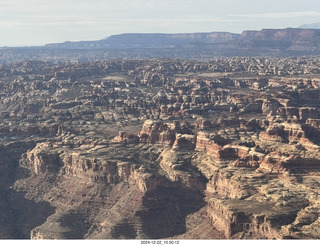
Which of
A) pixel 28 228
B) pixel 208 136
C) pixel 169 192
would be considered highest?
pixel 208 136

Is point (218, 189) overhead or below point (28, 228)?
overhead

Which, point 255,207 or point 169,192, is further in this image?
point 169,192

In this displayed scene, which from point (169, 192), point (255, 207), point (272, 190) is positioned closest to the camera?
point (255, 207)

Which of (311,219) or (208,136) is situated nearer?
(311,219)

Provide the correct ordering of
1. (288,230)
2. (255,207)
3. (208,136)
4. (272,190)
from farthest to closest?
1. (208,136)
2. (272,190)
3. (255,207)
4. (288,230)

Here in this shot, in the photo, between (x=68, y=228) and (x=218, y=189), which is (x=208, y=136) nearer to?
(x=218, y=189)

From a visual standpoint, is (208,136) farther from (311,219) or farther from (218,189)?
(311,219)

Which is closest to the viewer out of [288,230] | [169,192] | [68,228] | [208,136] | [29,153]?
[288,230]

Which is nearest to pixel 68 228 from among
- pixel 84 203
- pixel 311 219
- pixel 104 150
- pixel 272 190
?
pixel 84 203

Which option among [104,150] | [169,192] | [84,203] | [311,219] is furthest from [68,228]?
[311,219]
